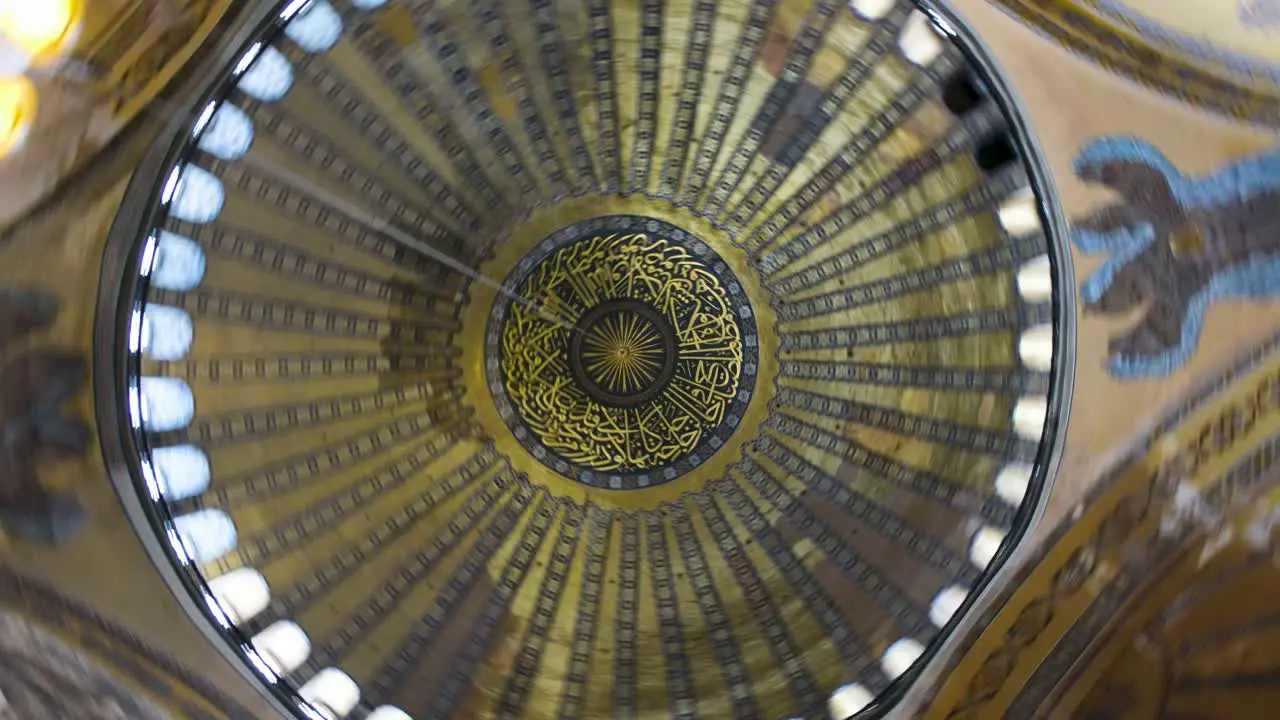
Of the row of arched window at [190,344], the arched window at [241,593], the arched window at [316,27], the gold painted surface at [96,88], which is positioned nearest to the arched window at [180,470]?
the row of arched window at [190,344]

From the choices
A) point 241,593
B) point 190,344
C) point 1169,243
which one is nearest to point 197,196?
point 190,344

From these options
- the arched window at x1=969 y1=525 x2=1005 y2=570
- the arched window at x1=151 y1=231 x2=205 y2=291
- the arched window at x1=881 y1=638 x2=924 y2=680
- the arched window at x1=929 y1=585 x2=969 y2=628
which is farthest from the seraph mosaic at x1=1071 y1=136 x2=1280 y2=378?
the arched window at x1=151 y1=231 x2=205 y2=291

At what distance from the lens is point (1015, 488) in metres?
3.91

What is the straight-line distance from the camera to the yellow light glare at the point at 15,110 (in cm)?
312

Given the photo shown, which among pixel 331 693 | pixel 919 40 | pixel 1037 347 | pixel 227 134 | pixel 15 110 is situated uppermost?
pixel 919 40

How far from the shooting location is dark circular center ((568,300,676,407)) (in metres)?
4.99

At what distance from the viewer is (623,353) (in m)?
→ 5.00

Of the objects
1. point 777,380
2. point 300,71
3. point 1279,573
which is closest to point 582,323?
point 777,380

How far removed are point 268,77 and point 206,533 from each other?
208 centimetres

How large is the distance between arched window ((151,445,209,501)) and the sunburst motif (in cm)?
206

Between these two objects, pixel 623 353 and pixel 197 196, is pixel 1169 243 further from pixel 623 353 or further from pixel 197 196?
pixel 197 196

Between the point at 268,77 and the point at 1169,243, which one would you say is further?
the point at 268,77

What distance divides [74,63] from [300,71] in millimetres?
927

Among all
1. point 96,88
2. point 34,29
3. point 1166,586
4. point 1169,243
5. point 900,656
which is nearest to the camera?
point 34,29
